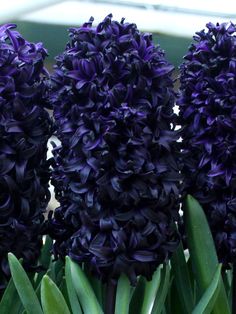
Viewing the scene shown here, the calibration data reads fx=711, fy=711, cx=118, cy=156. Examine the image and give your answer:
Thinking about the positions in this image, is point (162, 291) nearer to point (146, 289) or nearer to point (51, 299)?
point (146, 289)

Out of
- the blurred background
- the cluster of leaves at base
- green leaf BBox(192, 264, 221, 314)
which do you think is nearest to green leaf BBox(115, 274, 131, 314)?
the cluster of leaves at base

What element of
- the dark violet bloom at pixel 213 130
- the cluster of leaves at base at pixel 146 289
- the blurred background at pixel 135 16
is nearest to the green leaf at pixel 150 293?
the cluster of leaves at base at pixel 146 289

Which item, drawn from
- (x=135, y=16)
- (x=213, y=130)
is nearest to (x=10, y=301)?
(x=213, y=130)

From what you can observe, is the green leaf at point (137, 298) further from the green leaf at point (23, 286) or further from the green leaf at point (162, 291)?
the green leaf at point (23, 286)

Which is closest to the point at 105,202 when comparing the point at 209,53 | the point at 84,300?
the point at 84,300

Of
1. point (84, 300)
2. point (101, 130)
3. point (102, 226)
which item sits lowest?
point (84, 300)

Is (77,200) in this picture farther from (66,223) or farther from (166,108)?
(166,108)

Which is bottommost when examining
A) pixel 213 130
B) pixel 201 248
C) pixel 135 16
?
pixel 135 16
